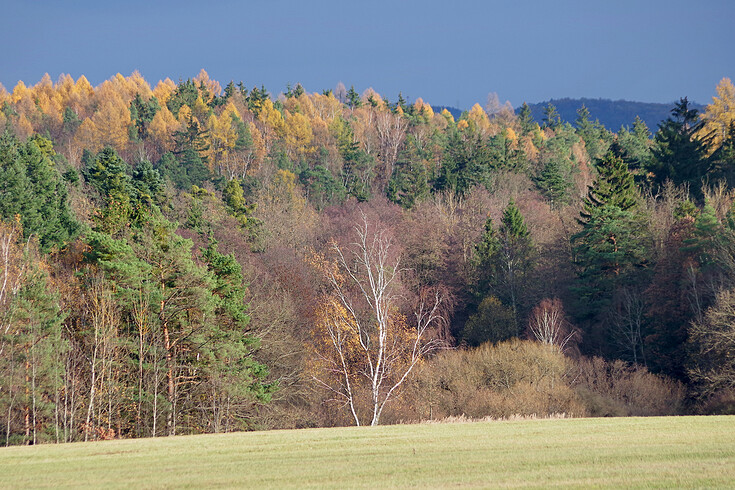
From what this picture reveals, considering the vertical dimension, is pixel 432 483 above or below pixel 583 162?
below

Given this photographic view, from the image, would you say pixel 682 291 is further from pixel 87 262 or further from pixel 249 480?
pixel 249 480

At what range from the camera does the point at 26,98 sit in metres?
111

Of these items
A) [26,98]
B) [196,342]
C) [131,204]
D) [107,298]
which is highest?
[26,98]

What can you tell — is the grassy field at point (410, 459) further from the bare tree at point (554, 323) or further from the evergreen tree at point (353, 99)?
the evergreen tree at point (353, 99)

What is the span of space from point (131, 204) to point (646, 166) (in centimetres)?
3840

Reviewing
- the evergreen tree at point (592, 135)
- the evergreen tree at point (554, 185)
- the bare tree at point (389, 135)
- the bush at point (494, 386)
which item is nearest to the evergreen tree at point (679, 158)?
the evergreen tree at point (554, 185)

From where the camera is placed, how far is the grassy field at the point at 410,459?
1261 centimetres

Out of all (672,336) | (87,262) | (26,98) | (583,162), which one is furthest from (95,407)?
(26,98)

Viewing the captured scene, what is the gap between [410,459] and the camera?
15219 millimetres

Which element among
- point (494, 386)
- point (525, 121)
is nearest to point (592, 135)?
point (525, 121)

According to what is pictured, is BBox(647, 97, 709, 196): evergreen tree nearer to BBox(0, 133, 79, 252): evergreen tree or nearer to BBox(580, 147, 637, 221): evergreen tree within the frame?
BBox(580, 147, 637, 221): evergreen tree

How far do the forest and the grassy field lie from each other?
24.0 feet

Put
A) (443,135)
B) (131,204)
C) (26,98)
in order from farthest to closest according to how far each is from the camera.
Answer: (26,98), (443,135), (131,204)

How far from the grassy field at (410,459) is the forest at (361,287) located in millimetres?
7322
